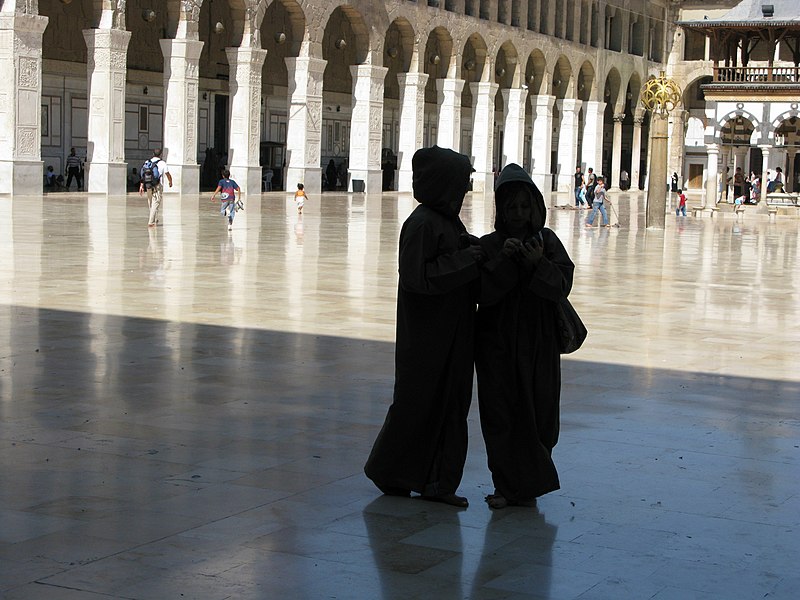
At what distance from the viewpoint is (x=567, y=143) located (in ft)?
192

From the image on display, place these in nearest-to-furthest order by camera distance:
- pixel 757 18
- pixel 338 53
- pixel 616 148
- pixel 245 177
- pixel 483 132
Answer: pixel 245 177 → pixel 757 18 → pixel 338 53 → pixel 483 132 → pixel 616 148

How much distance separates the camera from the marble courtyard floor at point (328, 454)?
4629 mm

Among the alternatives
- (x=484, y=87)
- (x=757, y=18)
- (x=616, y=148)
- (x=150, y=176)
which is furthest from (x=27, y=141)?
(x=616, y=148)

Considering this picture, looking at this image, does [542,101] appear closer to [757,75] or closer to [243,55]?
[757,75]

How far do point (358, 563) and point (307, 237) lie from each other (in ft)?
55.5

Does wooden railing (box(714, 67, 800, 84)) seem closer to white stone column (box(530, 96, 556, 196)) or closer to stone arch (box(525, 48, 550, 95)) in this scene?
stone arch (box(525, 48, 550, 95))

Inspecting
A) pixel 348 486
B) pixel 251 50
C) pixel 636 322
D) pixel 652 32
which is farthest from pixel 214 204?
pixel 652 32

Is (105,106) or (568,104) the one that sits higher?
(568,104)

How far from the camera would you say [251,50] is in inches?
1479

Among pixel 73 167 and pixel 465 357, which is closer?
pixel 465 357

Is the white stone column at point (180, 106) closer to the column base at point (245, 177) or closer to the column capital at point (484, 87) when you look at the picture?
the column base at point (245, 177)

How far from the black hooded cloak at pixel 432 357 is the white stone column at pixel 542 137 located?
166 ft

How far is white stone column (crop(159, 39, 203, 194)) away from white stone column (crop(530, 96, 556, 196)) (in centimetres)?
2303

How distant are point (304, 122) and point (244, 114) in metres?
2.75
